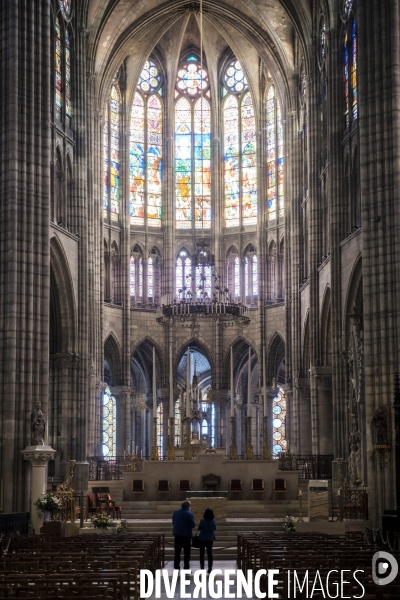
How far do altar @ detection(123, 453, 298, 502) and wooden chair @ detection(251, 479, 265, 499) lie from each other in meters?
0.21

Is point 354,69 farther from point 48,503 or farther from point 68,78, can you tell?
point 48,503

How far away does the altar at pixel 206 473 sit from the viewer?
3888 cm

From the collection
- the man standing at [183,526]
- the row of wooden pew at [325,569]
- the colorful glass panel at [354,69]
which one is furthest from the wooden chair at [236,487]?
the row of wooden pew at [325,569]

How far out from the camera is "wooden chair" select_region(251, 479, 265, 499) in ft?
127

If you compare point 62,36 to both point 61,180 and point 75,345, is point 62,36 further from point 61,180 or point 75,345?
point 75,345

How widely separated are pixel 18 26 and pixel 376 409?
18357 millimetres

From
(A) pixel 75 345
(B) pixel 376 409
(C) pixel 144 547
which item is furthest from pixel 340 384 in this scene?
(C) pixel 144 547

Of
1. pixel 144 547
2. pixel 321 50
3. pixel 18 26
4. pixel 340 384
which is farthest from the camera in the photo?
pixel 321 50

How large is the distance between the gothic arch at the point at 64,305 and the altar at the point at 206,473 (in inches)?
301

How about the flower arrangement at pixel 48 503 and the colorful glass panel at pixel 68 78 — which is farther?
the colorful glass panel at pixel 68 78

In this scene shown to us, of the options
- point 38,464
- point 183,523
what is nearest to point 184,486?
point 38,464

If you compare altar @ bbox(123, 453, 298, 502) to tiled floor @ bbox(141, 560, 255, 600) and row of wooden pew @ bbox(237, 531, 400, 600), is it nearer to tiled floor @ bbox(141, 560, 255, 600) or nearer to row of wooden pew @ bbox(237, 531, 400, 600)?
tiled floor @ bbox(141, 560, 255, 600)

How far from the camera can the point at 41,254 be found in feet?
118

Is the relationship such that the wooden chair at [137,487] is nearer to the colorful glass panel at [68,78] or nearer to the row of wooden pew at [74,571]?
the colorful glass panel at [68,78]
